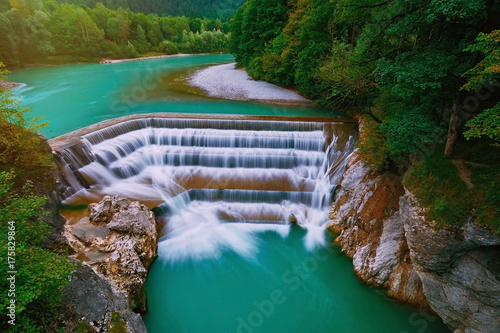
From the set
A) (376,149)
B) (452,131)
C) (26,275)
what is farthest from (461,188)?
(26,275)

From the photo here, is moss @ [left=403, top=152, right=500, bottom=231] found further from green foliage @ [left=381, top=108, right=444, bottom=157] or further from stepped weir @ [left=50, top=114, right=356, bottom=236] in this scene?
stepped weir @ [left=50, top=114, right=356, bottom=236]

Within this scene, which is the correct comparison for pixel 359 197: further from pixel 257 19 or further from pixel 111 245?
pixel 257 19

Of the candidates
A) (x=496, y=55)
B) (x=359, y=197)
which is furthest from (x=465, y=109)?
(x=359, y=197)

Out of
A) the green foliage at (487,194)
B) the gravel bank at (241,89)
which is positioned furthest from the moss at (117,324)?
the gravel bank at (241,89)

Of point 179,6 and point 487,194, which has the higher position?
point 179,6

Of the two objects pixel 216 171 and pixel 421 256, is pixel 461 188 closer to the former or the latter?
pixel 421 256

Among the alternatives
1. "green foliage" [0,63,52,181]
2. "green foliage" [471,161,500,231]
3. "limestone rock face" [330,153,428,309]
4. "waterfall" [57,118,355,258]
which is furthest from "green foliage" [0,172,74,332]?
"limestone rock face" [330,153,428,309]
